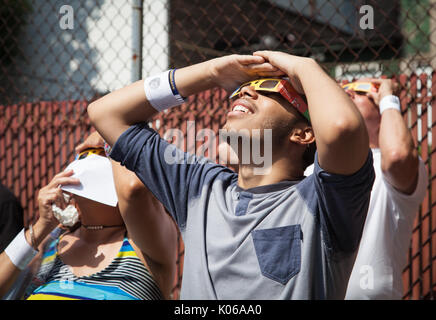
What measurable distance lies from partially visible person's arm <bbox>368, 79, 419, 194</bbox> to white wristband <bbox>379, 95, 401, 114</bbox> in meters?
0.07

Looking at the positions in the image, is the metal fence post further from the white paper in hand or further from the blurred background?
the white paper in hand

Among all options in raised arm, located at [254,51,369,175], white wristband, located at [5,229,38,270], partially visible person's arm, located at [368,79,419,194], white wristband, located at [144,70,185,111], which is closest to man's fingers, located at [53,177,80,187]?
white wristband, located at [5,229,38,270]

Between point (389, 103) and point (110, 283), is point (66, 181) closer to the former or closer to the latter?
point (110, 283)

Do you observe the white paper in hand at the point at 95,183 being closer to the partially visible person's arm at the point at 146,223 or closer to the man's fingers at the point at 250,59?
the partially visible person's arm at the point at 146,223

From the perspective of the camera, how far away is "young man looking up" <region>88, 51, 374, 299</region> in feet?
5.12

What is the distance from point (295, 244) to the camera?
1626 mm

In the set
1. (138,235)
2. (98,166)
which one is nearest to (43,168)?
(98,166)

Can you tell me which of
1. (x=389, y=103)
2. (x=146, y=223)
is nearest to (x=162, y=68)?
(x=389, y=103)

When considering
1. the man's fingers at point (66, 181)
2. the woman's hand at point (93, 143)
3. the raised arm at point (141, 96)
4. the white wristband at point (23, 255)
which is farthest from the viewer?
the woman's hand at point (93, 143)

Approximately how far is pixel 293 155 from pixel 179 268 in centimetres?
265

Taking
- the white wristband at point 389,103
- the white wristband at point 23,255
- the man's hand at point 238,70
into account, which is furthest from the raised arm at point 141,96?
the white wristband at point 389,103

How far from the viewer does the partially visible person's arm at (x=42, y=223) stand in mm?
2518

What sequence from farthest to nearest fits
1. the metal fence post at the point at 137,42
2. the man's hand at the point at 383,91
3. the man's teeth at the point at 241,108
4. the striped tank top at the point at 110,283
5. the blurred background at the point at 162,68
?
the metal fence post at the point at 137,42, the blurred background at the point at 162,68, the man's hand at the point at 383,91, the striped tank top at the point at 110,283, the man's teeth at the point at 241,108

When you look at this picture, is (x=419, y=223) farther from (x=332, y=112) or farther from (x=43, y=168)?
(x=43, y=168)
